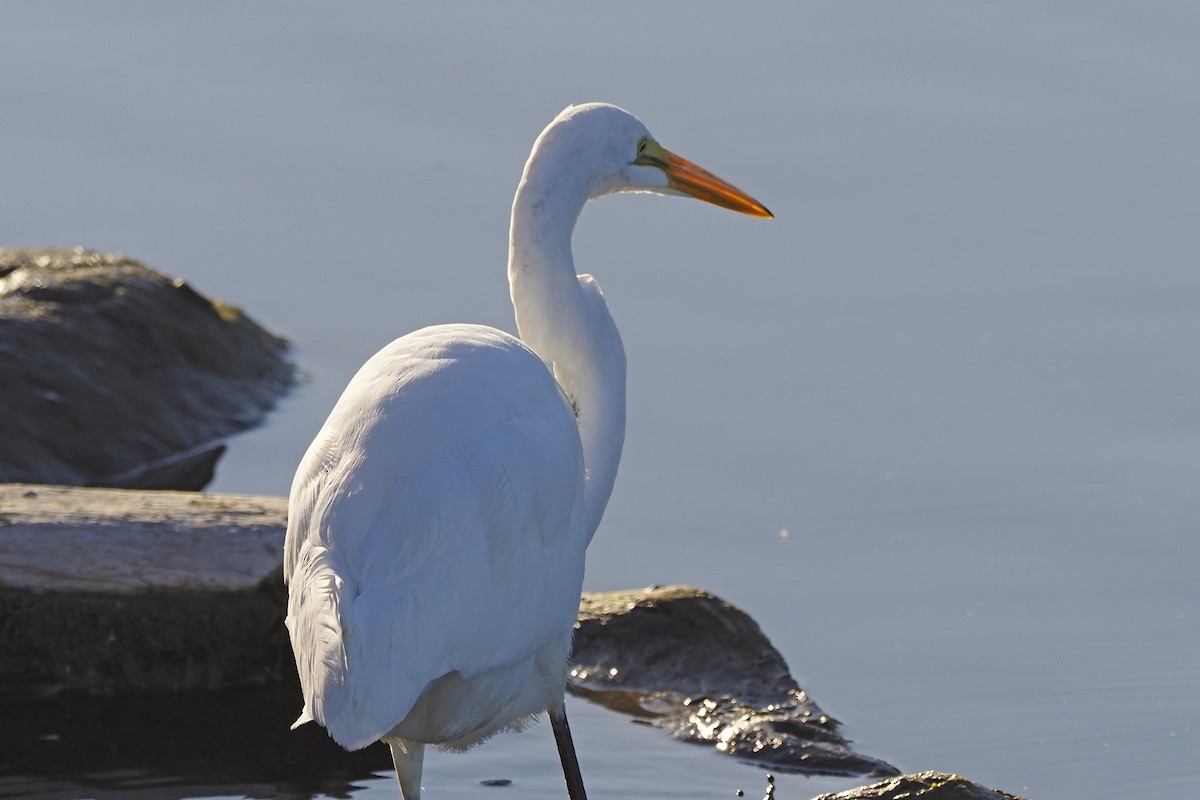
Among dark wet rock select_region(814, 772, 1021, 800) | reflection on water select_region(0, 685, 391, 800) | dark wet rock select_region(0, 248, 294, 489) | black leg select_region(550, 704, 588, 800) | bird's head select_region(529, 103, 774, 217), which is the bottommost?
reflection on water select_region(0, 685, 391, 800)

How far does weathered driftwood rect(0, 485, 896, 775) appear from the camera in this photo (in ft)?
20.4

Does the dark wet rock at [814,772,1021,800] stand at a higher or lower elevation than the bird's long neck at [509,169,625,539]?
lower

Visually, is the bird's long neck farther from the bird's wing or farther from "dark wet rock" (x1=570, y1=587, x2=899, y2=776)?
"dark wet rock" (x1=570, y1=587, x2=899, y2=776)

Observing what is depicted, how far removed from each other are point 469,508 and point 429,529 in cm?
15

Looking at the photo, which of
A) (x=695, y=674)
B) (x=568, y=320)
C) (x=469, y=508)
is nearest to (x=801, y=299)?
(x=695, y=674)

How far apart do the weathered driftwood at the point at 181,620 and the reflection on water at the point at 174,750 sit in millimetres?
113

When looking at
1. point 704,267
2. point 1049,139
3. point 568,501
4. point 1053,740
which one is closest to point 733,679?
point 1053,740

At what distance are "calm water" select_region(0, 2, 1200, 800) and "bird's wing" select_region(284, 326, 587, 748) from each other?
4.54 feet

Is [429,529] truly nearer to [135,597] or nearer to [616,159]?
[616,159]

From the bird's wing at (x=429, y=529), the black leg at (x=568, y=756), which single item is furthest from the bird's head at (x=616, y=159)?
the black leg at (x=568, y=756)

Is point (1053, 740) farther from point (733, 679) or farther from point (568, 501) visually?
point (568, 501)

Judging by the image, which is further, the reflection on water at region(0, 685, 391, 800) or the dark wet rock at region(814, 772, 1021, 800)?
the reflection on water at region(0, 685, 391, 800)

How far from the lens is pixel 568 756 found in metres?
5.43

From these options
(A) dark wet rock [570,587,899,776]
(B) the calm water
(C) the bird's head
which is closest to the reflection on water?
(B) the calm water
